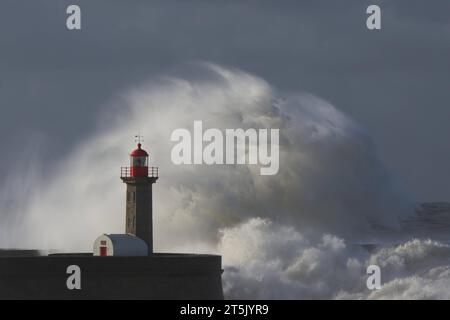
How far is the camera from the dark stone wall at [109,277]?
6181cm

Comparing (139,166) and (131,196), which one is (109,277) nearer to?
(131,196)

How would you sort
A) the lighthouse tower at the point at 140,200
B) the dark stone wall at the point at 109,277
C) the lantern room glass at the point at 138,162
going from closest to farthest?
1. the dark stone wall at the point at 109,277
2. the lighthouse tower at the point at 140,200
3. the lantern room glass at the point at 138,162

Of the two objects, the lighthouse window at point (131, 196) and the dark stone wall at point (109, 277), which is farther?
the lighthouse window at point (131, 196)

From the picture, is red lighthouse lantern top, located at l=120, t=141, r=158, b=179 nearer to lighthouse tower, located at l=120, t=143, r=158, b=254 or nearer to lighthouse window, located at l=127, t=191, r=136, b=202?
lighthouse tower, located at l=120, t=143, r=158, b=254

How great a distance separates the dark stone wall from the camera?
61812 mm

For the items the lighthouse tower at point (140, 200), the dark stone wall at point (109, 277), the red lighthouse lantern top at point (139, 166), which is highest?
the red lighthouse lantern top at point (139, 166)

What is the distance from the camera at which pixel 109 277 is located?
204 ft

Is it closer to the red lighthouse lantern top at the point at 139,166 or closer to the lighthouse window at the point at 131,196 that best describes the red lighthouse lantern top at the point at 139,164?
the red lighthouse lantern top at the point at 139,166

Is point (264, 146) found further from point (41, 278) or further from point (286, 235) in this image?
point (41, 278)

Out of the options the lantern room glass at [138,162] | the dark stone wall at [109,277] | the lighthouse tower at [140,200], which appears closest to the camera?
the dark stone wall at [109,277]

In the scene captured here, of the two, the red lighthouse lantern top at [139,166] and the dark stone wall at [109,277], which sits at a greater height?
the red lighthouse lantern top at [139,166]

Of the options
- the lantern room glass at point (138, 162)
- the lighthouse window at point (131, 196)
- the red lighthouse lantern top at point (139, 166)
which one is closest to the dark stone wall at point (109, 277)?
the lighthouse window at point (131, 196)

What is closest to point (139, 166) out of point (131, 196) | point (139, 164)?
point (139, 164)

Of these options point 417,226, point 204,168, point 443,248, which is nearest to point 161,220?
point 204,168
